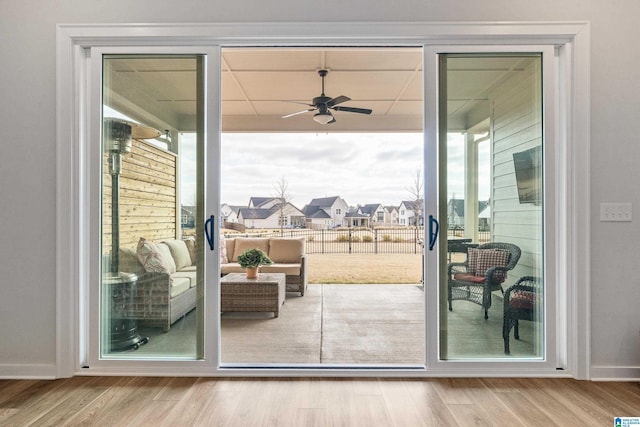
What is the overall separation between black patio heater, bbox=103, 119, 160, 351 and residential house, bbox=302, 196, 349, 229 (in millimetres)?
6372

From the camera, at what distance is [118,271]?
8.94 feet

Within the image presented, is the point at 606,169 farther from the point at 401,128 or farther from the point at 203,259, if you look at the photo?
the point at 401,128

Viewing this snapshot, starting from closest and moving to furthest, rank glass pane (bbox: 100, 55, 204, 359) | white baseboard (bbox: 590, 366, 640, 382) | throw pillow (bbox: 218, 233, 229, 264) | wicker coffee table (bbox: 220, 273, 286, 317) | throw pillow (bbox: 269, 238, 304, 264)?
white baseboard (bbox: 590, 366, 640, 382), glass pane (bbox: 100, 55, 204, 359), wicker coffee table (bbox: 220, 273, 286, 317), throw pillow (bbox: 218, 233, 229, 264), throw pillow (bbox: 269, 238, 304, 264)

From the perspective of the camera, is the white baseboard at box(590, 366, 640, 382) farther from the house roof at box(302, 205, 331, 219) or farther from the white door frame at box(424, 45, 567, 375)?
the house roof at box(302, 205, 331, 219)

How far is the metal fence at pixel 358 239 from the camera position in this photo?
9.19 metres

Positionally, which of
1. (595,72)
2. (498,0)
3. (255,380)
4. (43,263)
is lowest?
(255,380)

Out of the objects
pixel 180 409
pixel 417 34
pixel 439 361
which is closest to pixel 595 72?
pixel 417 34

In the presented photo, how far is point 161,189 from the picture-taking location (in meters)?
2.72

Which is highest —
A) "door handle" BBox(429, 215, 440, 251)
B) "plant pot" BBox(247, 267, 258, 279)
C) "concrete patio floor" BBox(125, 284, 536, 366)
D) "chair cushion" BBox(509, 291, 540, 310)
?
"door handle" BBox(429, 215, 440, 251)

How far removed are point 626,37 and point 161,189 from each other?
326 cm

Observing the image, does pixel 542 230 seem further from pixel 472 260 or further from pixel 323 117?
pixel 323 117

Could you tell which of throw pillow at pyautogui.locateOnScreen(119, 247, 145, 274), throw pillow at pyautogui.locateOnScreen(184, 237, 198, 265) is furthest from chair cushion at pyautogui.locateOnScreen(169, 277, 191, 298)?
throw pillow at pyautogui.locateOnScreen(119, 247, 145, 274)

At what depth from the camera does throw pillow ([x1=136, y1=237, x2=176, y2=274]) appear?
271 cm

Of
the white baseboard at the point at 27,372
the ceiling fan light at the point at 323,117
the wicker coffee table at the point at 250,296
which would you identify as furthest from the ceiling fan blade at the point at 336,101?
the white baseboard at the point at 27,372
